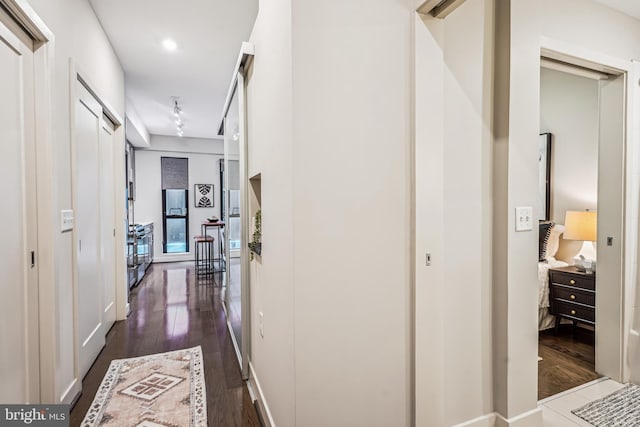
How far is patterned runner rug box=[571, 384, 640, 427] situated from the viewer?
187 cm

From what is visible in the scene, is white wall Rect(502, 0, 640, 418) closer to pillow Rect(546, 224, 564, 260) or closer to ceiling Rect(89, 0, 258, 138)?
ceiling Rect(89, 0, 258, 138)

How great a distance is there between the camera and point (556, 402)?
2064 mm

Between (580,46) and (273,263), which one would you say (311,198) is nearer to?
(273,263)

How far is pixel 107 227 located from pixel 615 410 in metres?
4.30

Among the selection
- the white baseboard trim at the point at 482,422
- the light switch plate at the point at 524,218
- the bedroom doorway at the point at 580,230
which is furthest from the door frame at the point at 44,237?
the bedroom doorway at the point at 580,230

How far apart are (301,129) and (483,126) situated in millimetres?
1037

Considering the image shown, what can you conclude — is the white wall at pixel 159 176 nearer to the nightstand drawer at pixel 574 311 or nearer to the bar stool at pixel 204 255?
the bar stool at pixel 204 255

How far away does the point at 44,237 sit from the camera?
173cm

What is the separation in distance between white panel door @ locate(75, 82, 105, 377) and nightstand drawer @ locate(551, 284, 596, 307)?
3.95 meters

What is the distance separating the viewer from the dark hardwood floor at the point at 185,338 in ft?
6.62

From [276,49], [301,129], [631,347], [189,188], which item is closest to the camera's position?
[301,129]

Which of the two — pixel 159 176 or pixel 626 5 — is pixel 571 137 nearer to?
pixel 626 5

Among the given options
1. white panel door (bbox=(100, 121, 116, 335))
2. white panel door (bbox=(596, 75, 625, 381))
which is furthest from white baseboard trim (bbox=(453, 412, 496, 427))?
white panel door (bbox=(100, 121, 116, 335))

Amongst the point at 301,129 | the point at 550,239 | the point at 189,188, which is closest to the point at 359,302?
the point at 301,129
